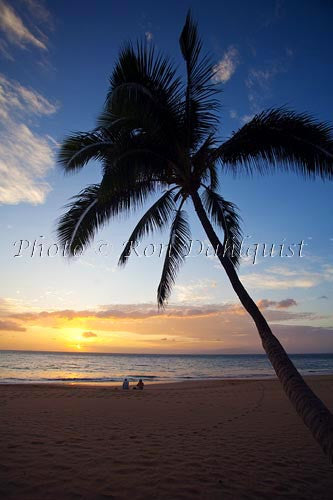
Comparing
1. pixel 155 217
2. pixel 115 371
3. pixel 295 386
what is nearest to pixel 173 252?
pixel 155 217

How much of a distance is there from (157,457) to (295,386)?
304 cm

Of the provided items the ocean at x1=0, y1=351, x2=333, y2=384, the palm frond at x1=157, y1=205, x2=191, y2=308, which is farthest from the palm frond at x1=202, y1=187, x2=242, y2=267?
the ocean at x1=0, y1=351, x2=333, y2=384

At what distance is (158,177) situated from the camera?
6.77m

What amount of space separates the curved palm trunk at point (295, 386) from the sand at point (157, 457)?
5.00ft

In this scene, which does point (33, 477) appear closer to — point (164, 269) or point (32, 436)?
point (32, 436)

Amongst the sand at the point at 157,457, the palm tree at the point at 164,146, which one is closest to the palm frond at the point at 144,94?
the palm tree at the point at 164,146

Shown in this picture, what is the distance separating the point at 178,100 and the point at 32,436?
290 inches

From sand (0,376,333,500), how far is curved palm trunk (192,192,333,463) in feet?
5.00

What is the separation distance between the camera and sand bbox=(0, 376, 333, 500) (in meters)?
4.12

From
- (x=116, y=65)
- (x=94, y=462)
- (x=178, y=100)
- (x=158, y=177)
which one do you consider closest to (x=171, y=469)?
(x=94, y=462)

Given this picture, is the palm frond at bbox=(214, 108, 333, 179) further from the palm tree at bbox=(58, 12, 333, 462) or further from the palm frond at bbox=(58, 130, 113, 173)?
the palm frond at bbox=(58, 130, 113, 173)

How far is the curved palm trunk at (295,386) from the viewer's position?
3205 mm

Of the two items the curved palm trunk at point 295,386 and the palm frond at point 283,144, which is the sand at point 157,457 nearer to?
the curved palm trunk at point 295,386

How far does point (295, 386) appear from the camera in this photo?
12.3 ft
